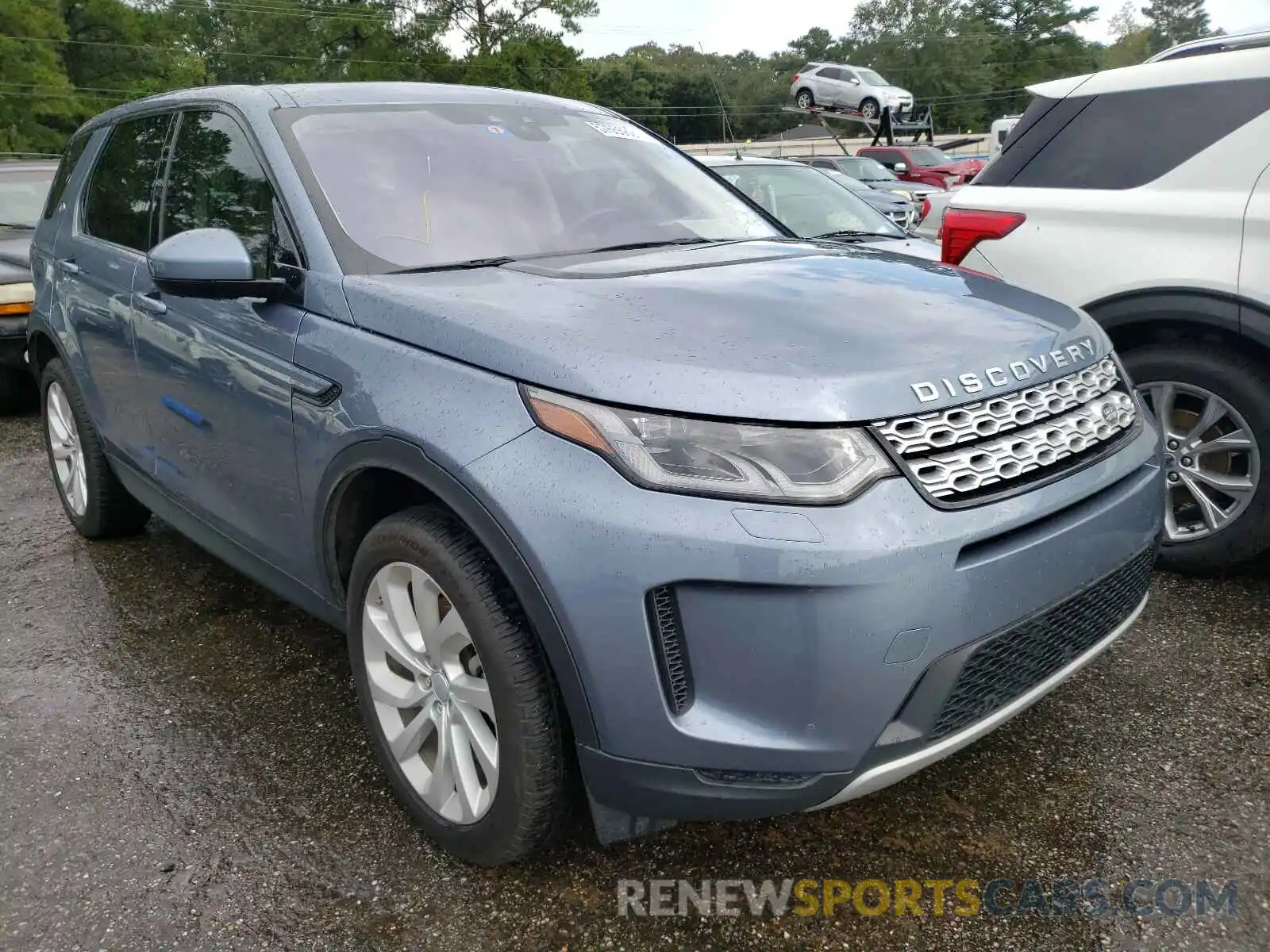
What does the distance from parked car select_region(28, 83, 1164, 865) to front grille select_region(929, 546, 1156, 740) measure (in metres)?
0.01

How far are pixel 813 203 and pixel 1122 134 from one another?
3541mm

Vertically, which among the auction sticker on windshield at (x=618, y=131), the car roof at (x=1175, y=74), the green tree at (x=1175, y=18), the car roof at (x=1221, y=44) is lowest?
the auction sticker on windshield at (x=618, y=131)

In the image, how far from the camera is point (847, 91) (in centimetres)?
3506

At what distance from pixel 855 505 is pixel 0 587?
148 inches

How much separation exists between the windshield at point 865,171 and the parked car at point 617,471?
1787cm

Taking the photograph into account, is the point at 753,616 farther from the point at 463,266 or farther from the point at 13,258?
the point at 13,258

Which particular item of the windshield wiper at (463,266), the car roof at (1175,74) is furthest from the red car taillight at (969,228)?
the windshield wiper at (463,266)

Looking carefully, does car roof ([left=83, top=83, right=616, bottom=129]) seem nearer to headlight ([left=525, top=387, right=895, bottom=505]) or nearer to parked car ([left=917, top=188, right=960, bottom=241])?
headlight ([left=525, top=387, right=895, bottom=505])

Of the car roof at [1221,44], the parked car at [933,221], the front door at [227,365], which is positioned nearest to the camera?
the front door at [227,365]

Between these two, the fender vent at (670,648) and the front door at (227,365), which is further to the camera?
the front door at (227,365)

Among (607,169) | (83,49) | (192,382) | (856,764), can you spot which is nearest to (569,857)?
(856,764)

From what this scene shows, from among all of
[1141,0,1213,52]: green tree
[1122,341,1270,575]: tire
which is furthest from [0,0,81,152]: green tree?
[1141,0,1213,52]: green tree

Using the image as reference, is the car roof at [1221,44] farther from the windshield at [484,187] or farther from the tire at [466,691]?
the tire at [466,691]

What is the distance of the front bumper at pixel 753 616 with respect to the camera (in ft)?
5.65
